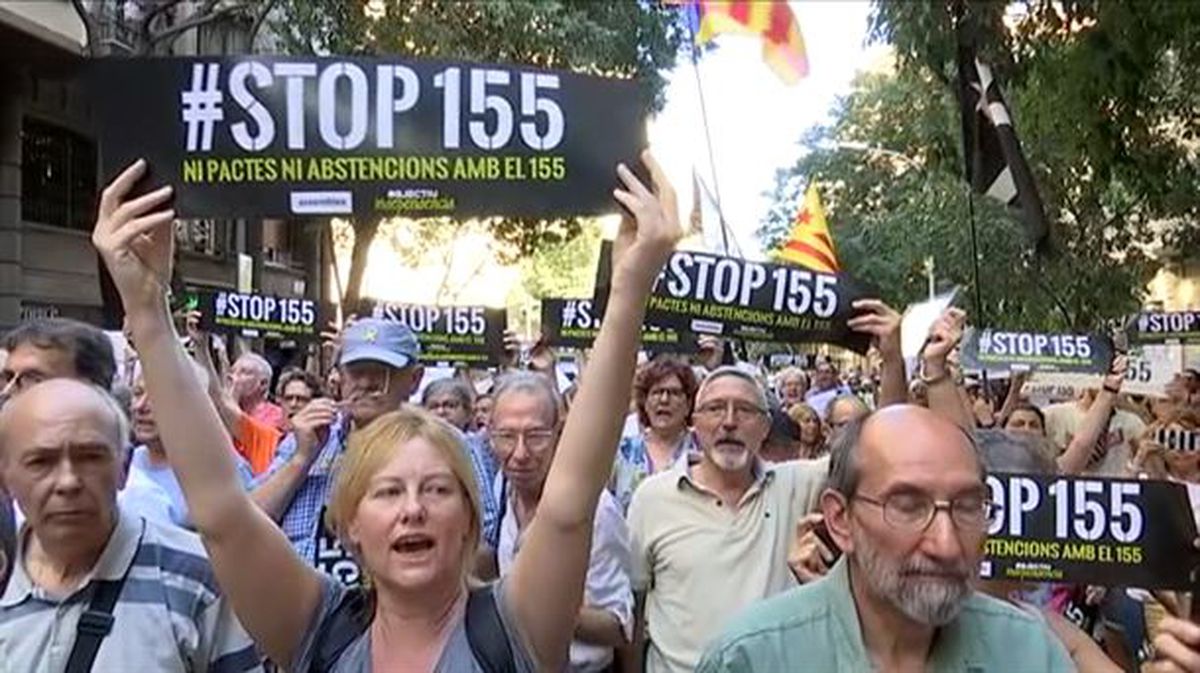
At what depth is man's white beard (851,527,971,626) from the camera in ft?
8.45

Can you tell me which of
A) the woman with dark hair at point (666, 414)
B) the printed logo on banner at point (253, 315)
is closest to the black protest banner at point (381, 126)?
the woman with dark hair at point (666, 414)

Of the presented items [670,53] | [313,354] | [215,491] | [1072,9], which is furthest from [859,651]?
[670,53]

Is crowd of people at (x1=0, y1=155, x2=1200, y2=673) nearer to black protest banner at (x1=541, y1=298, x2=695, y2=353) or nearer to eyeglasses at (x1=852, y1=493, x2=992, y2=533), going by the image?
eyeglasses at (x1=852, y1=493, x2=992, y2=533)

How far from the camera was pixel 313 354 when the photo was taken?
52.2ft

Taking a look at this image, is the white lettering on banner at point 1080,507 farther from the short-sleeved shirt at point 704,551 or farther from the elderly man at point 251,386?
the elderly man at point 251,386

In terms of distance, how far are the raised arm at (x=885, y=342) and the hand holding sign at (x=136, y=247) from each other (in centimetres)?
208

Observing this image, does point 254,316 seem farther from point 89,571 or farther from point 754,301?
point 89,571

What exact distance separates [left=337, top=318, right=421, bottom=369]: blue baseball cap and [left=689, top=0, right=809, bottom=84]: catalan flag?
1.67m

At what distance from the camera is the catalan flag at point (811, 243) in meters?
12.8

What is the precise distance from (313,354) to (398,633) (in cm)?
1347

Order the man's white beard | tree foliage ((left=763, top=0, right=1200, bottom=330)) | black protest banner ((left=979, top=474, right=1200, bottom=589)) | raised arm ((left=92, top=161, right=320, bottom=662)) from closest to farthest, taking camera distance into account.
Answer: the man's white beard < raised arm ((left=92, top=161, right=320, bottom=662)) < black protest banner ((left=979, top=474, right=1200, bottom=589)) < tree foliage ((left=763, top=0, right=1200, bottom=330))

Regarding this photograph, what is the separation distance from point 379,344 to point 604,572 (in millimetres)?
1191

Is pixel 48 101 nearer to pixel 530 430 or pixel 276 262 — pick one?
pixel 276 262

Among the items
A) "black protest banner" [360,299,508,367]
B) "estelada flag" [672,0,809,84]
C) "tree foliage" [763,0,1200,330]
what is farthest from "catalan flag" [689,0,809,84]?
"black protest banner" [360,299,508,367]
